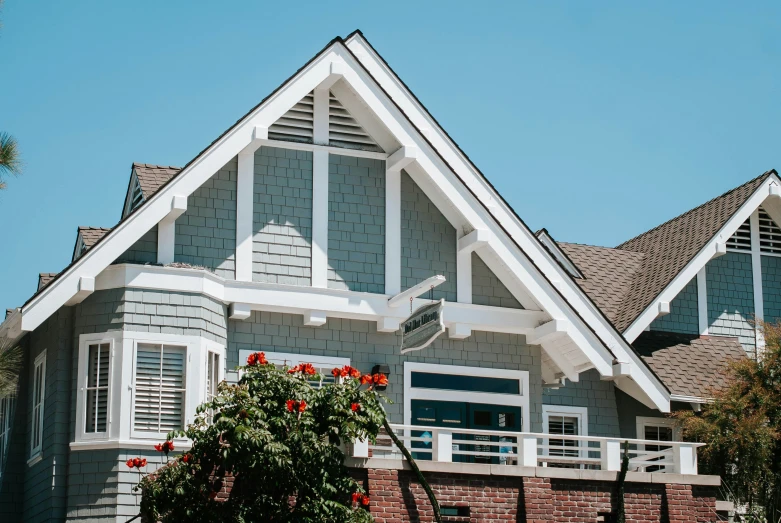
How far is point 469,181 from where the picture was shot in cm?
2511

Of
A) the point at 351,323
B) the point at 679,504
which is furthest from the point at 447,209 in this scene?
the point at 679,504

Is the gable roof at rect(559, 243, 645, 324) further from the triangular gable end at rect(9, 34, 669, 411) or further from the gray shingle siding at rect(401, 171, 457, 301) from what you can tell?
the gray shingle siding at rect(401, 171, 457, 301)

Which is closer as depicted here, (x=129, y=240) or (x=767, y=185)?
(x=129, y=240)

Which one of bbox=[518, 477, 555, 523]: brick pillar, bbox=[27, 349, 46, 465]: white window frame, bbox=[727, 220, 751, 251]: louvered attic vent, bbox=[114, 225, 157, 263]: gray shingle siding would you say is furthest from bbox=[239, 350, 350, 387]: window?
bbox=[727, 220, 751, 251]: louvered attic vent

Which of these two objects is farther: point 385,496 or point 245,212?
point 245,212

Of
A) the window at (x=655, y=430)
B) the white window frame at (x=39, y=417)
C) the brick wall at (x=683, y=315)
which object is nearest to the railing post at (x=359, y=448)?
the white window frame at (x=39, y=417)

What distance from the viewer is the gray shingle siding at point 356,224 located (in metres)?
24.2

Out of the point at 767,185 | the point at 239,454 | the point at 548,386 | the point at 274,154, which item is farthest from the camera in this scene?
the point at 767,185

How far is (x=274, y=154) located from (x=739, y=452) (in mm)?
9923

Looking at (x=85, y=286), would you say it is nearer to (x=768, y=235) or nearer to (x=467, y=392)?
(x=467, y=392)

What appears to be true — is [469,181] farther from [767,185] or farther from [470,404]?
[767,185]

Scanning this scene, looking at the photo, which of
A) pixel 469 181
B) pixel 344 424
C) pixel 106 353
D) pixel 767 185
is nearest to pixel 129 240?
pixel 106 353

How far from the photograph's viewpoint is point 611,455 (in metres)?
22.5

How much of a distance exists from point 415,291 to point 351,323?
176 cm
